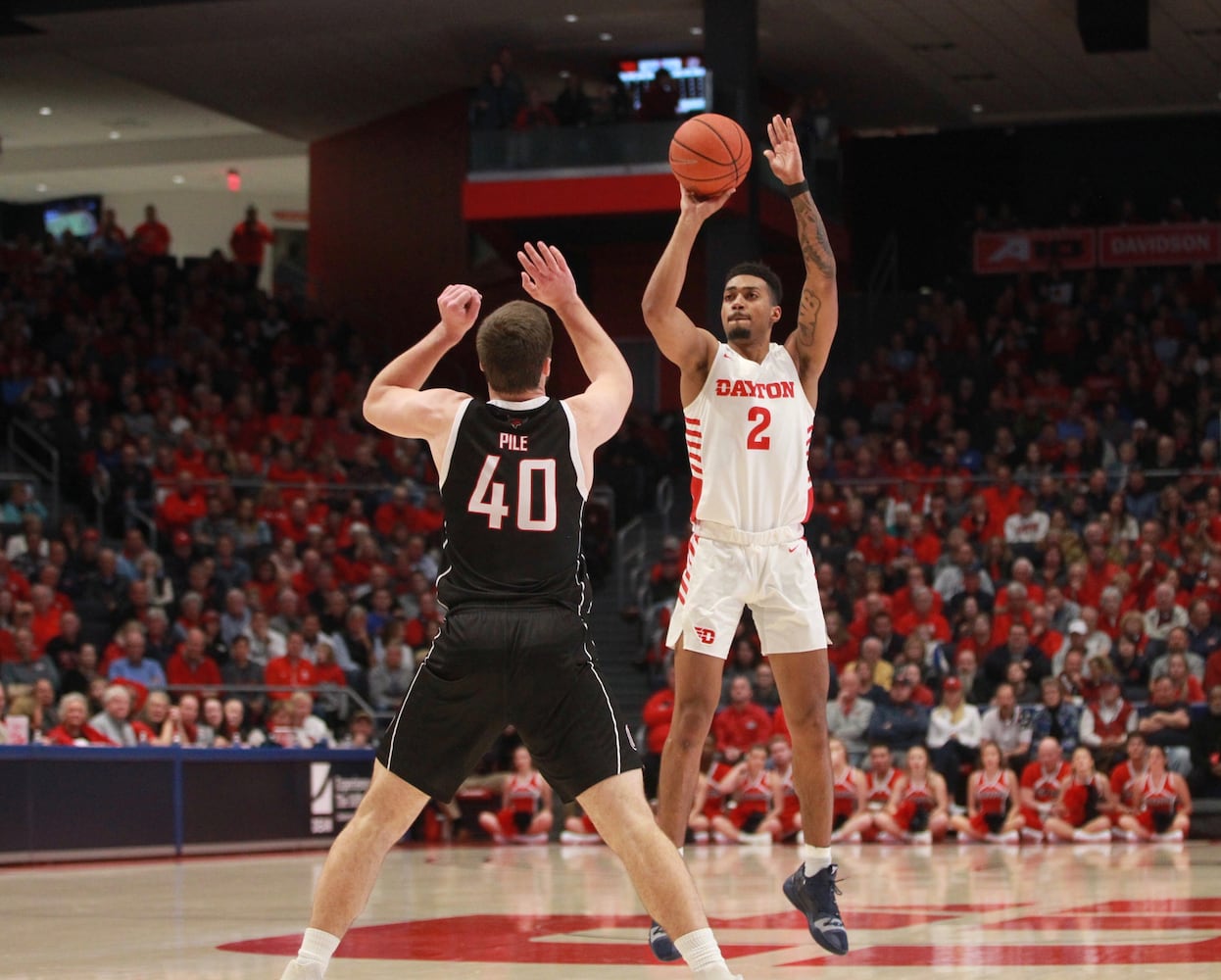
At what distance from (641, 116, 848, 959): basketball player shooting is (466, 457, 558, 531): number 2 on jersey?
151cm

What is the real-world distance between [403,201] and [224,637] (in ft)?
42.6

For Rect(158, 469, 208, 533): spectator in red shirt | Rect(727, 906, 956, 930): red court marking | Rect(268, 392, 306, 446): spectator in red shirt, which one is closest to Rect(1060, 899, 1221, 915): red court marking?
Rect(727, 906, 956, 930): red court marking

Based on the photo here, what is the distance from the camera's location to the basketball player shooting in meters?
7.41

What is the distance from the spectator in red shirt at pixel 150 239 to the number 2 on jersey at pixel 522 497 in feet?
71.7

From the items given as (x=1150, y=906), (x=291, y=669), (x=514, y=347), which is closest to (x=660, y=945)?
(x=514, y=347)

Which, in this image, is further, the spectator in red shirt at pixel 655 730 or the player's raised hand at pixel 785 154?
the spectator in red shirt at pixel 655 730

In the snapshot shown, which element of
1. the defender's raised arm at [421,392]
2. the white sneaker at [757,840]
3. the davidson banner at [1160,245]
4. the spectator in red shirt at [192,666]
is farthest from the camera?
the davidson banner at [1160,245]

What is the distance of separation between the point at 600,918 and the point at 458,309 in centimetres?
464

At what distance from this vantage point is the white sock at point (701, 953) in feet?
18.6

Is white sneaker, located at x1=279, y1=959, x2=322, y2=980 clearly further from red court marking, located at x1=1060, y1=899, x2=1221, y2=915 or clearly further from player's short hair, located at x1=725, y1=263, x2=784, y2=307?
red court marking, located at x1=1060, y1=899, x2=1221, y2=915

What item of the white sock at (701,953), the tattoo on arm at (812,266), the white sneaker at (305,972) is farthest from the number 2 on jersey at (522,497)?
the tattoo on arm at (812,266)

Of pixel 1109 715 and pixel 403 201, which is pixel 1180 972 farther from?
pixel 403 201

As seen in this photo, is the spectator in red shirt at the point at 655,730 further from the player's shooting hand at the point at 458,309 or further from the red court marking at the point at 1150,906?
the player's shooting hand at the point at 458,309

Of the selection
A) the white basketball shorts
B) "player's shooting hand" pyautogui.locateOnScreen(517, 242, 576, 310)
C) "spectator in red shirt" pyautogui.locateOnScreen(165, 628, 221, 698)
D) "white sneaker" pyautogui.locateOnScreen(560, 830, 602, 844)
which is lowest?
"white sneaker" pyautogui.locateOnScreen(560, 830, 602, 844)
